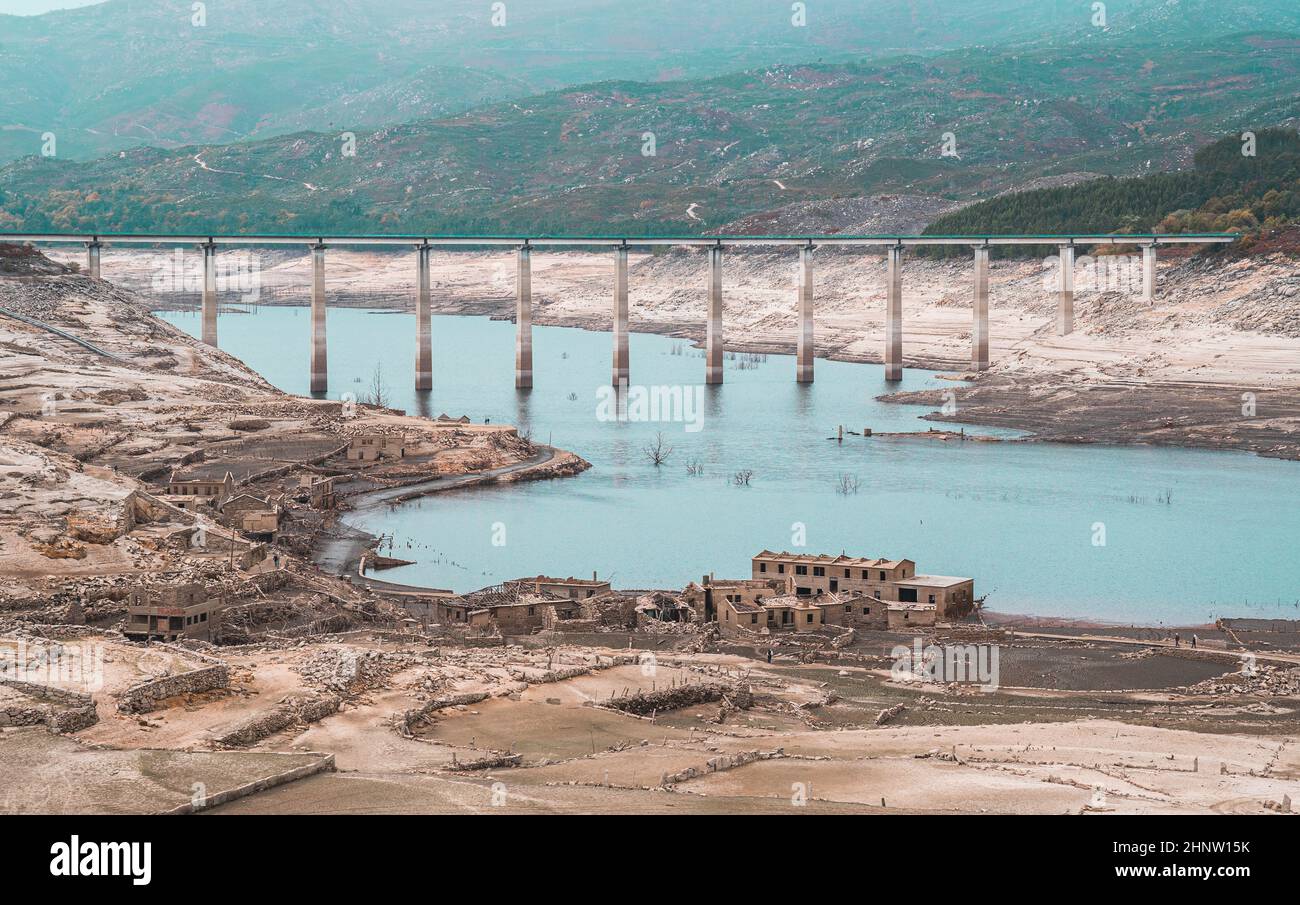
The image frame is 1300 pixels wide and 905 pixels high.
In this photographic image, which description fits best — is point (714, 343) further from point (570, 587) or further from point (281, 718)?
point (281, 718)

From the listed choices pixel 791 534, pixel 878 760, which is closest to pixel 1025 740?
pixel 878 760

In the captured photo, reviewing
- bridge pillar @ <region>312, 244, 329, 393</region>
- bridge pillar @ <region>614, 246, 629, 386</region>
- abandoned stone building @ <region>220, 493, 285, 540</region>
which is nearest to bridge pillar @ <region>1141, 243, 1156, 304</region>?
bridge pillar @ <region>614, 246, 629, 386</region>

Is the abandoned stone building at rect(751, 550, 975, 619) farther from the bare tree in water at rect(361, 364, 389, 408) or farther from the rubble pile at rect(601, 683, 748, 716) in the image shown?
the bare tree in water at rect(361, 364, 389, 408)

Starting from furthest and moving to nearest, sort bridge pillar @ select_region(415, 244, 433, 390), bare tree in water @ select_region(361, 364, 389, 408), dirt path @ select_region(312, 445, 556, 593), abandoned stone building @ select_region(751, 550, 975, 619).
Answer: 1. bridge pillar @ select_region(415, 244, 433, 390)
2. bare tree in water @ select_region(361, 364, 389, 408)
3. dirt path @ select_region(312, 445, 556, 593)
4. abandoned stone building @ select_region(751, 550, 975, 619)

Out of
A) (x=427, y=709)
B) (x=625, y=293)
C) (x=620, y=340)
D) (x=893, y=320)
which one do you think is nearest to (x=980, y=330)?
(x=893, y=320)

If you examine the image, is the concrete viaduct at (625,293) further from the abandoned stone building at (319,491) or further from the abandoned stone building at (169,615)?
the abandoned stone building at (169,615)

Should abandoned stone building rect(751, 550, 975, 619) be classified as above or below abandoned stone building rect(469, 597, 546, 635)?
above

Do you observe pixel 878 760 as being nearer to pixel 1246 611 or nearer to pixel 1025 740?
pixel 1025 740
